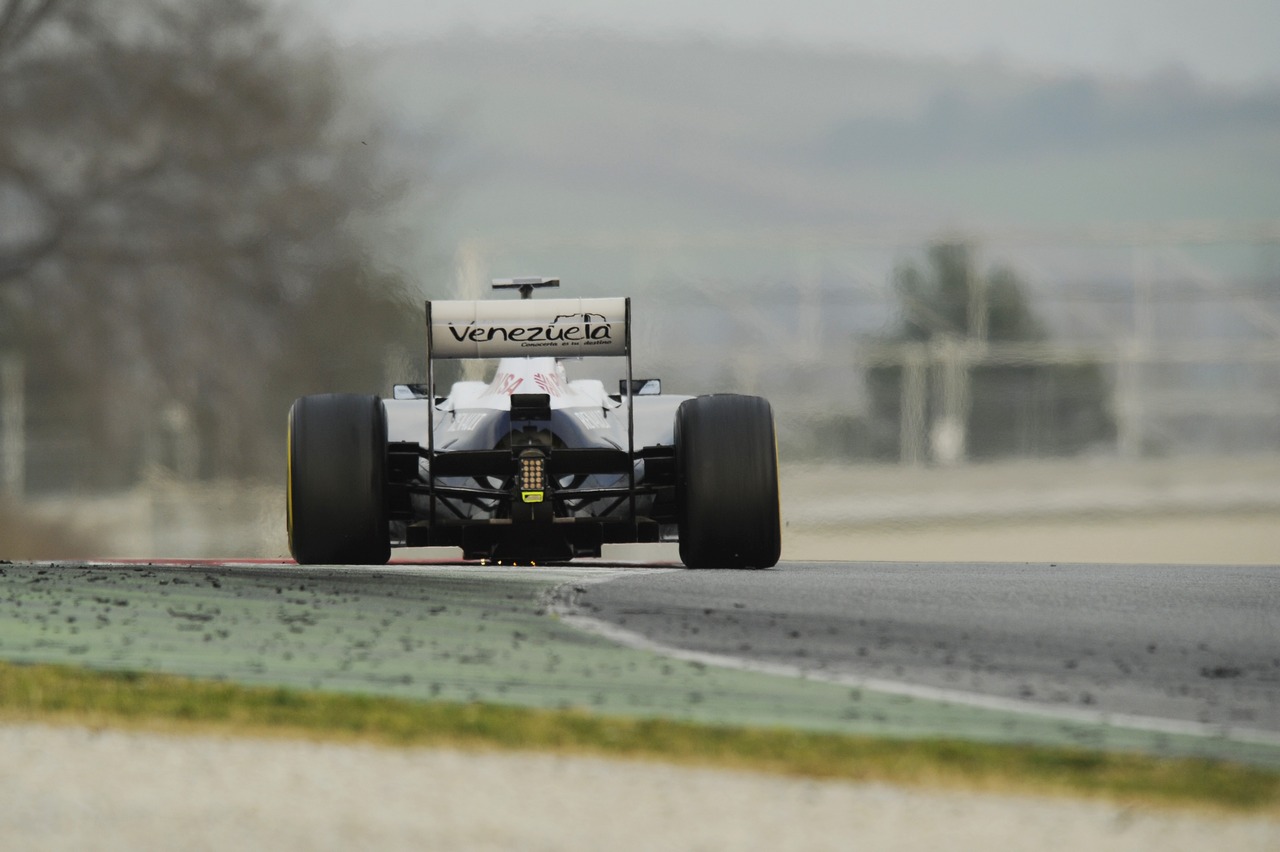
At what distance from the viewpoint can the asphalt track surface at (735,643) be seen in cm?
722

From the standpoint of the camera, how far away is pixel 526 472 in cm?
1210

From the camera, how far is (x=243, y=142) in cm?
3192

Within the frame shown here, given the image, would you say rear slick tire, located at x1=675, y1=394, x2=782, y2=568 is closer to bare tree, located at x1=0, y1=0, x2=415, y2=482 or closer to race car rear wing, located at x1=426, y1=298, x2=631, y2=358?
race car rear wing, located at x1=426, y1=298, x2=631, y2=358

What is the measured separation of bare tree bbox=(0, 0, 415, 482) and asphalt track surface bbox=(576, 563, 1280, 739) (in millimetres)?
19243

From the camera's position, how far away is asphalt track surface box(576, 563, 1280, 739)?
766 cm

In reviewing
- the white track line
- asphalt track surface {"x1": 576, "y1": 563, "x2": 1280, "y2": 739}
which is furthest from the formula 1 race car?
the white track line

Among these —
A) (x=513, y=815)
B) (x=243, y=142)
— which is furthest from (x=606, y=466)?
(x=243, y=142)

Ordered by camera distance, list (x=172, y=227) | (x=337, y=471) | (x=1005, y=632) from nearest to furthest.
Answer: (x=1005, y=632) < (x=337, y=471) < (x=172, y=227)

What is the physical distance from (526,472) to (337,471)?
46.2 inches

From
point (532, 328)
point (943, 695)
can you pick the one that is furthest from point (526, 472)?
point (943, 695)

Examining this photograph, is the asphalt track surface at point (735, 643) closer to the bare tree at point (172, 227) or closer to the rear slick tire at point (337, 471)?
the rear slick tire at point (337, 471)

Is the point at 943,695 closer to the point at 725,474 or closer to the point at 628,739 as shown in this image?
the point at 628,739

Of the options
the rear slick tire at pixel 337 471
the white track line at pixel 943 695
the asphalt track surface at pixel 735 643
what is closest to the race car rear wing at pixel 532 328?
the rear slick tire at pixel 337 471

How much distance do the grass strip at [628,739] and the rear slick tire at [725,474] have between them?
498cm
